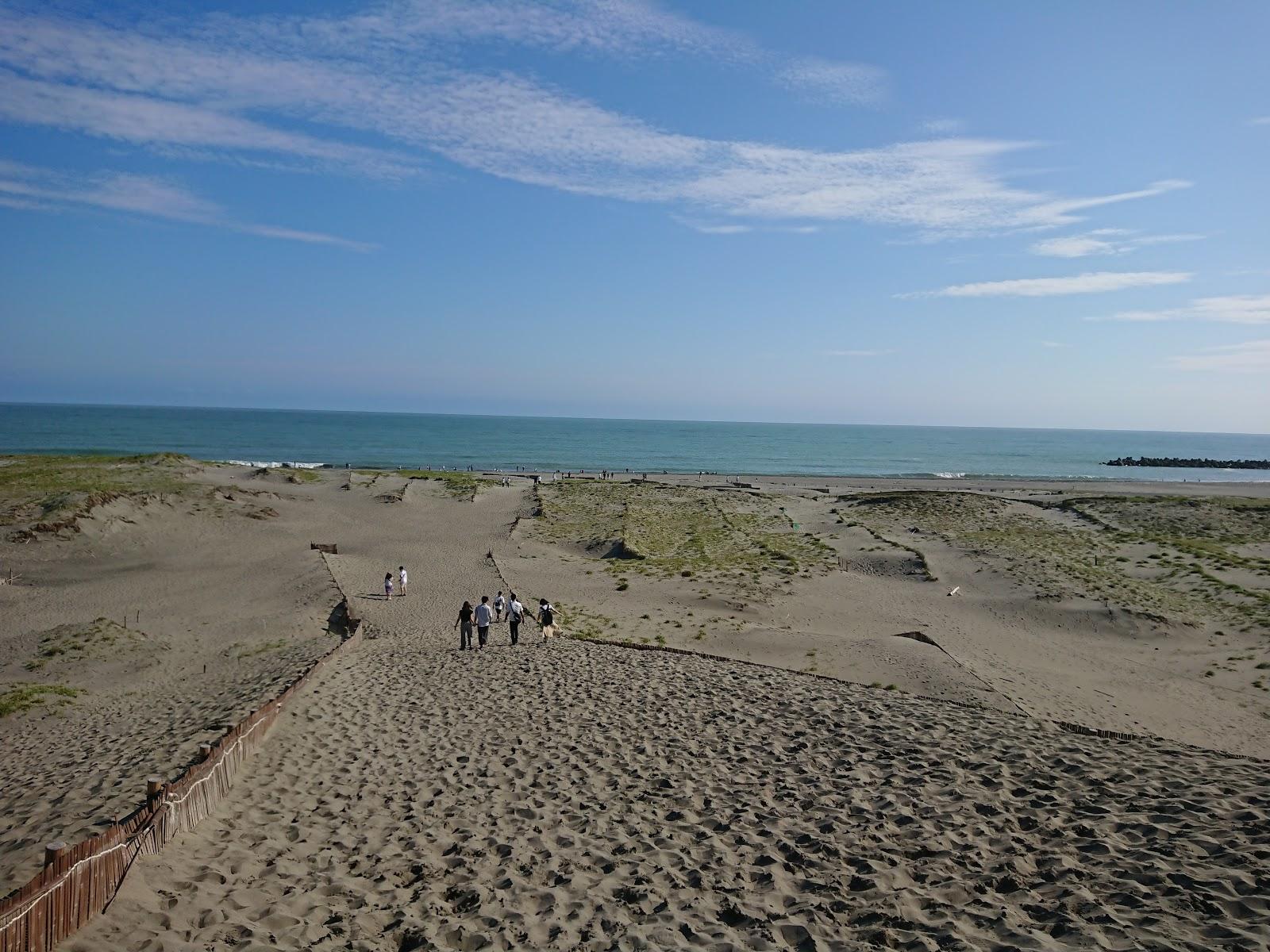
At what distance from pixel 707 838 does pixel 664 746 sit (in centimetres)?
303

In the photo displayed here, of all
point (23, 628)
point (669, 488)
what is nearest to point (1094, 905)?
point (23, 628)

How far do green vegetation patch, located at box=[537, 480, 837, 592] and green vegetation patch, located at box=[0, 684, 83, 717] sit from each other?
18.5m

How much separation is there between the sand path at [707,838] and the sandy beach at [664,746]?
0.15 ft

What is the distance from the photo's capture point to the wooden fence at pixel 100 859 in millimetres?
5809

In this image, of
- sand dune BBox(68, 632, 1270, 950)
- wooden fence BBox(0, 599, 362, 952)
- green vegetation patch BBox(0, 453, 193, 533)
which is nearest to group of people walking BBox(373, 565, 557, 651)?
sand dune BBox(68, 632, 1270, 950)

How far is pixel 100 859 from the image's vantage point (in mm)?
6793

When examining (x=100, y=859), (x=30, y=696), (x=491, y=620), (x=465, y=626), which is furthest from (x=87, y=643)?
(x=100, y=859)

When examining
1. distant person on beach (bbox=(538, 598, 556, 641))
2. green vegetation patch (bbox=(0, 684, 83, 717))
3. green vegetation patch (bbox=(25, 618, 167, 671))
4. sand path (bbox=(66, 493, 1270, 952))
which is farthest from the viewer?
distant person on beach (bbox=(538, 598, 556, 641))

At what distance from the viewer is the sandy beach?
7.19 m

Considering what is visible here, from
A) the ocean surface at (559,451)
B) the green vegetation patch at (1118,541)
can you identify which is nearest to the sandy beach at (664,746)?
the green vegetation patch at (1118,541)

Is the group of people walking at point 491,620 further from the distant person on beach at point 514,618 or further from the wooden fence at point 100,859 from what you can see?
the wooden fence at point 100,859

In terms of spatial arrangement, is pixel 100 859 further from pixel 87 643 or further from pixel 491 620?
pixel 87 643

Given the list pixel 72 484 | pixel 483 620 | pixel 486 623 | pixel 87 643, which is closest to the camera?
pixel 483 620

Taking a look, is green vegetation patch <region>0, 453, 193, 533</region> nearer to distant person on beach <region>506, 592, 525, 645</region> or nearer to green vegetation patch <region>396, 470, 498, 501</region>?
green vegetation patch <region>396, 470, 498, 501</region>
